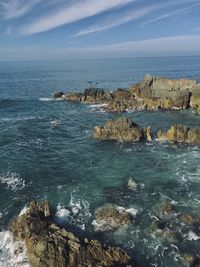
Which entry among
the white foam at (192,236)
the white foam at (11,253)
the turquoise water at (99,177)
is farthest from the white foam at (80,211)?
the white foam at (192,236)

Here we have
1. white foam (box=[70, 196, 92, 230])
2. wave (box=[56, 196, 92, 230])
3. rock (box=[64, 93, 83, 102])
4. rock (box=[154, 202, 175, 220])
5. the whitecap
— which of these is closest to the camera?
white foam (box=[70, 196, 92, 230])

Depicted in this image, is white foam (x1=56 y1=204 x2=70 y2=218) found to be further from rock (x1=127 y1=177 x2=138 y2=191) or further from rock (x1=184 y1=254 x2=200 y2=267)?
rock (x1=184 y1=254 x2=200 y2=267)

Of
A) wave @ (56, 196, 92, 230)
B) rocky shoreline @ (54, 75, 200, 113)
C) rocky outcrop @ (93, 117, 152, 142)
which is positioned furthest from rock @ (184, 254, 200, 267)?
rocky shoreline @ (54, 75, 200, 113)

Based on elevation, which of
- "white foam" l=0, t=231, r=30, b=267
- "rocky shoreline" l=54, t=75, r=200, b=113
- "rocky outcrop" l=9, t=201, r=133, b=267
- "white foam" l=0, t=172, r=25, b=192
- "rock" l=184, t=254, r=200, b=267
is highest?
"rocky outcrop" l=9, t=201, r=133, b=267

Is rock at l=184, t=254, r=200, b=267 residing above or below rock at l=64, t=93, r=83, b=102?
above

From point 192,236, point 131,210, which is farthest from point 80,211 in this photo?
point 192,236

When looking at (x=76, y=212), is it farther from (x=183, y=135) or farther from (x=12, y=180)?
(x=183, y=135)
